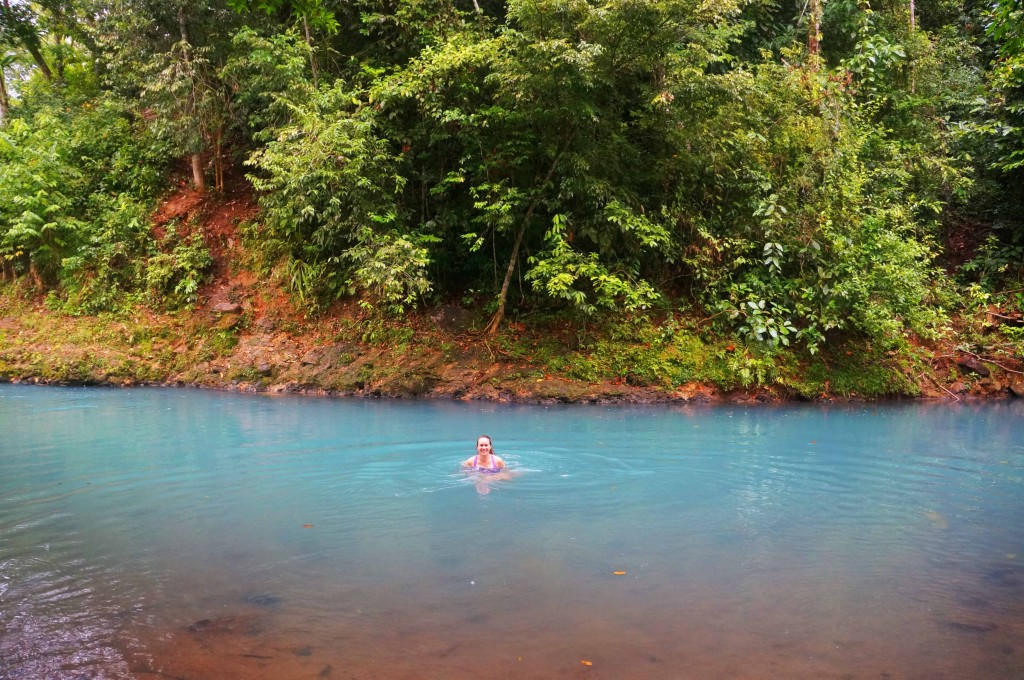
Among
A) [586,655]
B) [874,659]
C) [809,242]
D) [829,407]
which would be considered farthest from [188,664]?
[809,242]

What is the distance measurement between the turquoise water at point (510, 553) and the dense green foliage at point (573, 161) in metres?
4.22

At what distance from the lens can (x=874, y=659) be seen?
165 inches

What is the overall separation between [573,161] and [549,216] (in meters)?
1.82

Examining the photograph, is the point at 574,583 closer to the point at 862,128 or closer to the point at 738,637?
the point at 738,637

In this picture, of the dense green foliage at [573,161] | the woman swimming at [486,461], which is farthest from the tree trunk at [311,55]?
the woman swimming at [486,461]

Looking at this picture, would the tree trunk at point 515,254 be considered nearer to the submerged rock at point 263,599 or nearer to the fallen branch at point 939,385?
the fallen branch at point 939,385

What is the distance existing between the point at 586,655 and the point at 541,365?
1022cm

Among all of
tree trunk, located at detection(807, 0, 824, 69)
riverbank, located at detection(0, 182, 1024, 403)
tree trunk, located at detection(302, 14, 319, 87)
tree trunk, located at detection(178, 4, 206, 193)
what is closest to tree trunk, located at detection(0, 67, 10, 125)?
tree trunk, located at detection(178, 4, 206, 193)

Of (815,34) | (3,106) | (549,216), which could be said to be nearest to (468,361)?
(549,216)

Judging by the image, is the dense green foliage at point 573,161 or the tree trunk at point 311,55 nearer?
the dense green foliage at point 573,161

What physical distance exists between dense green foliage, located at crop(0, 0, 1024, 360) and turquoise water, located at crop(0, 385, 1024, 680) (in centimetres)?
422

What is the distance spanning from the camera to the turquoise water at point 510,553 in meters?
4.25

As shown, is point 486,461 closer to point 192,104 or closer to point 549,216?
point 549,216

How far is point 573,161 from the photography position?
1359cm
